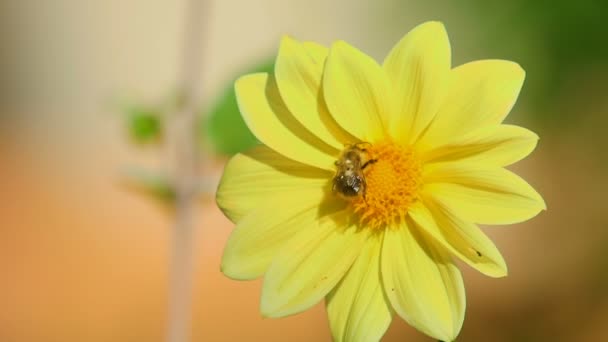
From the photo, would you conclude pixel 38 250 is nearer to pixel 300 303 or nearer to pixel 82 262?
pixel 82 262

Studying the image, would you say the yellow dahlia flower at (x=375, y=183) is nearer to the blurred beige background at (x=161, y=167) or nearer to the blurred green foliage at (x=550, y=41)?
the blurred beige background at (x=161, y=167)

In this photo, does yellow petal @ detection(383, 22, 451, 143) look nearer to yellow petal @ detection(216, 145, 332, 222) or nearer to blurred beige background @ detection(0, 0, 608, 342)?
yellow petal @ detection(216, 145, 332, 222)

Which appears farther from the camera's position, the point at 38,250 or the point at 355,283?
the point at 38,250

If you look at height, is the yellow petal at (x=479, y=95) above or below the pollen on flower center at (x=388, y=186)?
above

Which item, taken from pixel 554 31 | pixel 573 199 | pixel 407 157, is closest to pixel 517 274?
pixel 573 199

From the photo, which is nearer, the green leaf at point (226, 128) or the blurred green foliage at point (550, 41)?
the green leaf at point (226, 128)

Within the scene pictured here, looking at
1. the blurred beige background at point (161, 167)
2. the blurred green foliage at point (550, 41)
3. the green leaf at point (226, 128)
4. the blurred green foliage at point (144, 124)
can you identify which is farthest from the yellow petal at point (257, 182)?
the blurred green foliage at point (550, 41)
